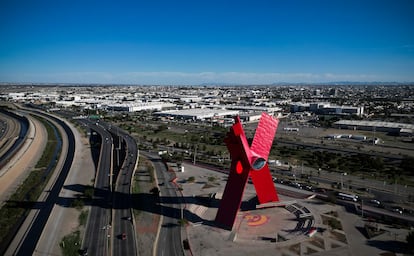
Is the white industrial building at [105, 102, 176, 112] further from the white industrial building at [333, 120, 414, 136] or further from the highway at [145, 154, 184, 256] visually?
the highway at [145, 154, 184, 256]

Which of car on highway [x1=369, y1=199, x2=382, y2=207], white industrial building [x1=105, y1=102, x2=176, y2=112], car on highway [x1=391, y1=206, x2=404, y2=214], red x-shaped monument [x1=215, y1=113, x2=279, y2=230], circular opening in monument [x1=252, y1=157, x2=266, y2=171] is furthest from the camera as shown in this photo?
white industrial building [x1=105, y1=102, x2=176, y2=112]

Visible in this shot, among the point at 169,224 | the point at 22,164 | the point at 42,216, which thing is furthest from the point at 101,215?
the point at 22,164

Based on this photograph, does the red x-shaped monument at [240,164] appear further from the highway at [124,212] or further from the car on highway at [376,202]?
the car on highway at [376,202]

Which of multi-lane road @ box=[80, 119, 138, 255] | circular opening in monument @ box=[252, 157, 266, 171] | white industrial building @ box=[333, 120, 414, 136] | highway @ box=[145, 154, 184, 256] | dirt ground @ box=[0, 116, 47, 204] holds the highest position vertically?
circular opening in monument @ box=[252, 157, 266, 171]

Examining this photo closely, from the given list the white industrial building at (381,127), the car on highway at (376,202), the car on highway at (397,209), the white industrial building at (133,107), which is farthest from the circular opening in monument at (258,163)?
the white industrial building at (133,107)

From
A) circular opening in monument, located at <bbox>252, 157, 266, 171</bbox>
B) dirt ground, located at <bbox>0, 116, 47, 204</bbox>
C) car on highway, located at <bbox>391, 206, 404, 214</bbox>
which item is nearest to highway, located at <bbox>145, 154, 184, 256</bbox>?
circular opening in monument, located at <bbox>252, 157, 266, 171</bbox>

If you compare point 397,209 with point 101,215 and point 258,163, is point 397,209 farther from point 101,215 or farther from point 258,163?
point 101,215
